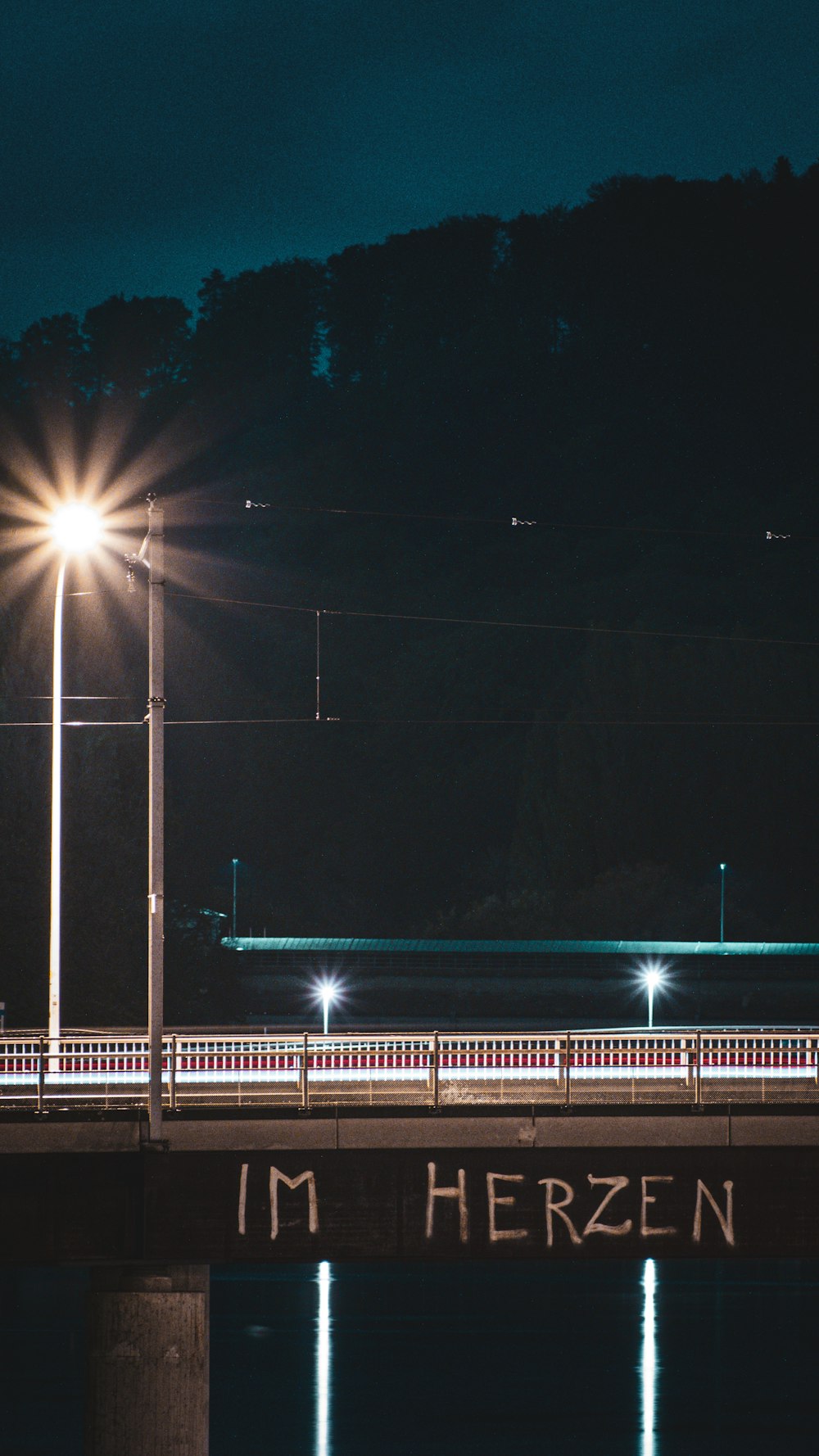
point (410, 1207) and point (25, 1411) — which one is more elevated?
point (410, 1207)

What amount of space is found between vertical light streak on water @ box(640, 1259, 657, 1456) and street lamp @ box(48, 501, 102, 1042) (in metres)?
14.4

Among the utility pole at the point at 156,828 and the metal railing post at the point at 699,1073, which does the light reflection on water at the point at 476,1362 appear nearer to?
the metal railing post at the point at 699,1073

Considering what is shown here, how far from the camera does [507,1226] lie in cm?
A: 2331

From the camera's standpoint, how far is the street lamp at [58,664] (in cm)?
2623

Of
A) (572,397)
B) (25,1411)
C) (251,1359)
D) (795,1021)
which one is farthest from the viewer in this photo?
(572,397)

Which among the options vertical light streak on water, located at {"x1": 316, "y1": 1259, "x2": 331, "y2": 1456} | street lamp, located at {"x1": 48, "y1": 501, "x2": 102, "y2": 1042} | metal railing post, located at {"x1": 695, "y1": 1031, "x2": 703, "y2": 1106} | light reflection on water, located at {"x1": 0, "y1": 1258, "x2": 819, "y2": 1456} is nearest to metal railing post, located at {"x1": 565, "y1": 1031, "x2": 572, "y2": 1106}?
metal railing post, located at {"x1": 695, "y1": 1031, "x2": 703, "y2": 1106}

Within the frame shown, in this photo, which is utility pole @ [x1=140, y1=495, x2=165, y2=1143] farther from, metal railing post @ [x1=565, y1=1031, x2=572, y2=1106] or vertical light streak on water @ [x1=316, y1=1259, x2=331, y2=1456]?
vertical light streak on water @ [x1=316, y1=1259, x2=331, y2=1456]

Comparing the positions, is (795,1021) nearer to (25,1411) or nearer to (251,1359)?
(251,1359)

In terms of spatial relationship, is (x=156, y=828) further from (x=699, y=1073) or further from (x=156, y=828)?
(x=699, y=1073)

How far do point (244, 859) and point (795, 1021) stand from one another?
5668 cm

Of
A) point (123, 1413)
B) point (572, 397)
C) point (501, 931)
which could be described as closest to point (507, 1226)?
point (123, 1413)

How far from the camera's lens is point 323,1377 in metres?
43.3

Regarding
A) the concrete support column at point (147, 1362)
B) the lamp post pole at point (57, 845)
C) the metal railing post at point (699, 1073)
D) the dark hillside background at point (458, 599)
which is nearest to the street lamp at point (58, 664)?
the lamp post pole at point (57, 845)

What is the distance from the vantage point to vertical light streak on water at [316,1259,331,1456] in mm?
38500
